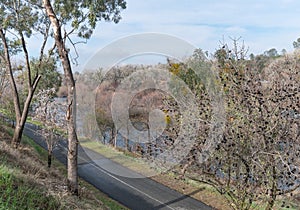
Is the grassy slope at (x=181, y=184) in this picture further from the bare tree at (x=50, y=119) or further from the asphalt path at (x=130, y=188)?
the bare tree at (x=50, y=119)

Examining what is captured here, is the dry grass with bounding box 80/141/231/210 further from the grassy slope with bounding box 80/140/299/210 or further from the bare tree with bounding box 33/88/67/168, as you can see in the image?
the bare tree with bounding box 33/88/67/168

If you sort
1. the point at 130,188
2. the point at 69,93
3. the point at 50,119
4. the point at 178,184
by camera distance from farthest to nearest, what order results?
the point at 178,184, the point at 50,119, the point at 130,188, the point at 69,93

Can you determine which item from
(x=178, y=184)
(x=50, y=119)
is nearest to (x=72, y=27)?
(x=50, y=119)

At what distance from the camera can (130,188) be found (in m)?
10.6

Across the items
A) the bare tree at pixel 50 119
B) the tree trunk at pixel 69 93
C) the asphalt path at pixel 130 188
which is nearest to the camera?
the tree trunk at pixel 69 93

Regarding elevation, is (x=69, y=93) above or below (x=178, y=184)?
above

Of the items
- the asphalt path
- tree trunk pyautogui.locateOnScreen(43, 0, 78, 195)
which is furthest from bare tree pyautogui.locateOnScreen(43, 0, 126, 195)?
the asphalt path

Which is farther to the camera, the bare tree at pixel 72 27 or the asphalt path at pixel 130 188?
the asphalt path at pixel 130 188

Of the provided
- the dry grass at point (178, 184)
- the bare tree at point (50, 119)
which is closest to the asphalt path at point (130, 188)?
the dry grass at point (178, 184)

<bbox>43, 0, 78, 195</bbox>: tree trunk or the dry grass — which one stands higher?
<bbox>43, 0, 78, 195</bbox>: tree trunk

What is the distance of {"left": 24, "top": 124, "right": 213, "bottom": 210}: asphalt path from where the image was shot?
9180mm

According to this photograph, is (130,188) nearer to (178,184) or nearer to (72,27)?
(178,184)

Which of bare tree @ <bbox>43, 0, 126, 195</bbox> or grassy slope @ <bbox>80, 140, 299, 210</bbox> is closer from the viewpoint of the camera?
bare tree @ <bbox>43, 0, 126, 195</bbox>

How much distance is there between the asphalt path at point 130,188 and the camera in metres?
9.18
